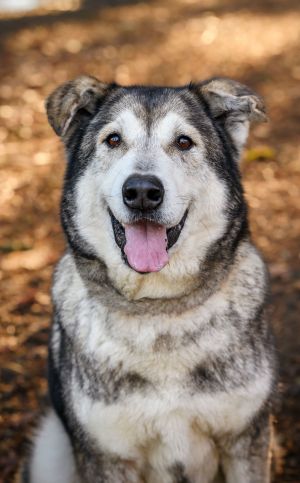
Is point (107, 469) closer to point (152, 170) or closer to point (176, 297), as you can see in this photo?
point (176, 297)

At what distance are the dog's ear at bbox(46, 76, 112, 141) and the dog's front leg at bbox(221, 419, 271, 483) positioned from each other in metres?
1.59

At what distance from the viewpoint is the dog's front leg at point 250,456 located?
11.0 ft

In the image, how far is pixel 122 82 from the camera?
850cm

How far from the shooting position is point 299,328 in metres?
4.92

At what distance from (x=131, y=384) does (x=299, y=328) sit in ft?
6.40

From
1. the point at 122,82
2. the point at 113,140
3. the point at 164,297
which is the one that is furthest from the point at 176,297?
the point at 122,82

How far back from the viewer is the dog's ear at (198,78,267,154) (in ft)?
11.0

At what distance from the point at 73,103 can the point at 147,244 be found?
29.7 inches

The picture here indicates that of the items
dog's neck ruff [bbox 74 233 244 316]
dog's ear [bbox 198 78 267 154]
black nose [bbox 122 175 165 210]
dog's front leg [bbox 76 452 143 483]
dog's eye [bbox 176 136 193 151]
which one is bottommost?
dog's front leg [bbox 76 452 143 483]

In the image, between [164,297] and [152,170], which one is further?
[164,297]

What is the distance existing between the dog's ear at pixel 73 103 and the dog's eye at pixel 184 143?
473mm

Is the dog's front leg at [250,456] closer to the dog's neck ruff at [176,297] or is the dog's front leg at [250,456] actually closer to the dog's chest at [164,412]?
the dog's chest at [164,412]

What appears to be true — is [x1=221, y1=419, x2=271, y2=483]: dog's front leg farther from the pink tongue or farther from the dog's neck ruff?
the pink tongue

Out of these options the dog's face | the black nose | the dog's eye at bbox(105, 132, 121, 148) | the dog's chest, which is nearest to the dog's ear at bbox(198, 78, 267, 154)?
the dog's face
